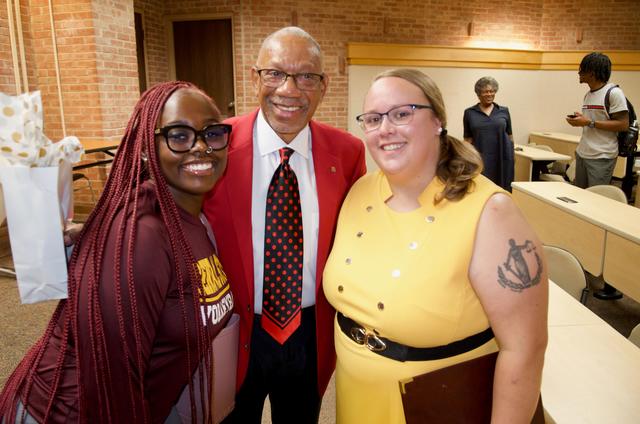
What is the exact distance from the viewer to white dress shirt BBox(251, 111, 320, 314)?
1529 millimetres

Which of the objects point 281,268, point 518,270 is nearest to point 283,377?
point 281,268

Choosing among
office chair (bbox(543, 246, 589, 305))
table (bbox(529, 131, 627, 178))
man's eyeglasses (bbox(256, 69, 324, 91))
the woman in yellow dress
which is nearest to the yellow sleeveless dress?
the woman in yellow dress

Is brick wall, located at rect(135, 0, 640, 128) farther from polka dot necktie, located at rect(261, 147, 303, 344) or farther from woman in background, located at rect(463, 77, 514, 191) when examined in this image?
polka dot necktie, located at rect(261, 147, 303, 344)

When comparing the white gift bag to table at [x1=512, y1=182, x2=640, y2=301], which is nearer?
the white gift bag

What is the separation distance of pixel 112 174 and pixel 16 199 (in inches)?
9.8

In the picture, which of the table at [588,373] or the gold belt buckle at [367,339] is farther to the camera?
the table at [588,373]

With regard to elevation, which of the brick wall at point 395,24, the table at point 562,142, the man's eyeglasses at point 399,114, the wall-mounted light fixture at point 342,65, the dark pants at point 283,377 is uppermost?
the brick wall at point 395,24

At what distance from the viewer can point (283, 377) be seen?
157 centimetres

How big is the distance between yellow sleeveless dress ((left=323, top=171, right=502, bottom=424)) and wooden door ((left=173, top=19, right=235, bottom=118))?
7032 millimetres

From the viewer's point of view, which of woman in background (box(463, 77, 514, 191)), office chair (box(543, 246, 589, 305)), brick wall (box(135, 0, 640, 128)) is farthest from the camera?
brick wall (box(135, 0, 640, 128))

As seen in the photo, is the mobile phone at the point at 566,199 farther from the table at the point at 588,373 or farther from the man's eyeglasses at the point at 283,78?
the man's eyeglasses at the point at 283,78

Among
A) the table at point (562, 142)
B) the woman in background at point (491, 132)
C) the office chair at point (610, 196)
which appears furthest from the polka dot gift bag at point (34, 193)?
the table at point (562, 142)

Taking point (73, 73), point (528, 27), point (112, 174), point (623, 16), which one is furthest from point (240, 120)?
point (623, 16)

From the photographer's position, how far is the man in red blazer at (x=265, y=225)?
1486 mm
